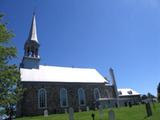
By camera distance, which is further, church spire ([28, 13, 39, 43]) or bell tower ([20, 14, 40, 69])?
church spire ([28, 13, 39, 43])

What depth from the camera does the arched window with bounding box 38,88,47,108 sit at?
37.9 m

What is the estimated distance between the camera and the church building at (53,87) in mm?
37331

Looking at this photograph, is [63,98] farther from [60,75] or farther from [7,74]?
[7,74]

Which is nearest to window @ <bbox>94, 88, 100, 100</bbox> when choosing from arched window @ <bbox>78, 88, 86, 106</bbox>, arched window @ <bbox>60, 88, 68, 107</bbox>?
arched window @ <bbox>78, 88, 86, 106</bbox>

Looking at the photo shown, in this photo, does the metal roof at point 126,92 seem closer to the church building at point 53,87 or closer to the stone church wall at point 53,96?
the church building at point 53,87

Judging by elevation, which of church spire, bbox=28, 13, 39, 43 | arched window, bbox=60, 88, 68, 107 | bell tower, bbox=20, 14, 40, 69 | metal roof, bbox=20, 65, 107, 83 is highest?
church spire, bbox=28, 13, 39, 43

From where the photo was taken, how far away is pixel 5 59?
1459 centimetres

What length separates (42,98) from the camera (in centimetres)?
3844

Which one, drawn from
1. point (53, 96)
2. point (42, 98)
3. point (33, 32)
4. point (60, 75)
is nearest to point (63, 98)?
point (53, 96)

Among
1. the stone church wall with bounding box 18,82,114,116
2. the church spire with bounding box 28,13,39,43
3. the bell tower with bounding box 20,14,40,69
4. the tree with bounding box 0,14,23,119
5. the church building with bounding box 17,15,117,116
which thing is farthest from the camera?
the church spire with bounding box 28,13,39,43

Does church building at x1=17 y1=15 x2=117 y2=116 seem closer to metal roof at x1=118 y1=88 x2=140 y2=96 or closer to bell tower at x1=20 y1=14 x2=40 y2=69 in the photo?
bell tower at x1=20 y1=14 x2=40 y2=69

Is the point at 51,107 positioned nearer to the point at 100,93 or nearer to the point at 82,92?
the point at 82,92

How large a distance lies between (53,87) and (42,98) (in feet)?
9.67

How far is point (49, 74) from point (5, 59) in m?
27.8
